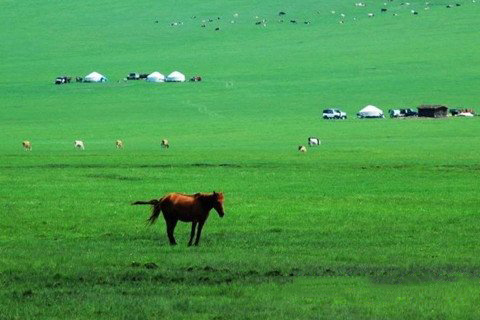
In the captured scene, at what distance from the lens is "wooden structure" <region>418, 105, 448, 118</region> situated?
8194cm

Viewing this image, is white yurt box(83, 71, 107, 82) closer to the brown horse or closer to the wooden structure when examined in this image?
the wooden structure

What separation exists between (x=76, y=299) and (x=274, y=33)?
376 feet

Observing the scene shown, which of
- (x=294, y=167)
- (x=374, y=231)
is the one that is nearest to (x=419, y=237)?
(x=374, y=231)

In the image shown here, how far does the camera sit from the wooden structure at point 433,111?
269 feet

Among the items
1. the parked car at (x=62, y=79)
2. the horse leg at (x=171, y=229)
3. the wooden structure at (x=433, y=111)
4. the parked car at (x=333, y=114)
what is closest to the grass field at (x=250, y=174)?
the horse leg at (x=171, y=229)

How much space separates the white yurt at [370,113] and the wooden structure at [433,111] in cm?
275

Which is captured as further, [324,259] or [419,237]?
[419,237]

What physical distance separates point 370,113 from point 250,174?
46.6 metres

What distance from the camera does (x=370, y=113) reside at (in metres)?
83.8

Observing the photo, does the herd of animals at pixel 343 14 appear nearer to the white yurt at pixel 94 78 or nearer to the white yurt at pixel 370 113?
the white yurt at pixel 94 78

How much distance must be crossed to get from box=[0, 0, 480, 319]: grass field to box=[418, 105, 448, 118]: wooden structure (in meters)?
3.58

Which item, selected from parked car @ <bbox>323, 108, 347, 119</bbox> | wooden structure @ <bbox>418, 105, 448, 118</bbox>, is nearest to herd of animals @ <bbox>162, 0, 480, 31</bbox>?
parked car @ <bbox>323, 108, 347, 119</bbox>

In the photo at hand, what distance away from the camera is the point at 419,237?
2008 cm

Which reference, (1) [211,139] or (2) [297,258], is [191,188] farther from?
(1) [211,139]
